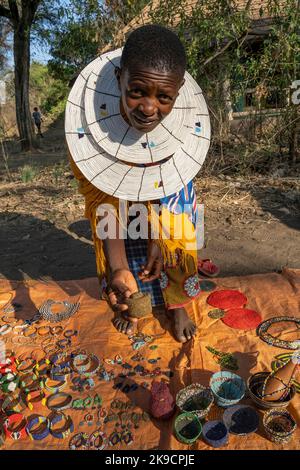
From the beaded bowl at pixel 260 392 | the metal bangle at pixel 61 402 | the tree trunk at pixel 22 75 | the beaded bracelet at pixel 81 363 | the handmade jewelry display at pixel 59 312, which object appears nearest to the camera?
the beaded bowl at pixel 260 392

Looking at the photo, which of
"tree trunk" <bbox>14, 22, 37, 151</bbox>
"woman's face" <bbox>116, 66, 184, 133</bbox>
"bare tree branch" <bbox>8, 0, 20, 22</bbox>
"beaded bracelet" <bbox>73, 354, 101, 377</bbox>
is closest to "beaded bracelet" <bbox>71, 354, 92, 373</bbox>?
"beaded bracelet" <bbox>73, 354, 101, 377</bbox>

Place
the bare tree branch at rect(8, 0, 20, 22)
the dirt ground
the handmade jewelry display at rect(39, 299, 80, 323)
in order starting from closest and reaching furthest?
the handmade jewelry display at rect(39, 299, 80, 323) → the dirt ground → the bare tree branch at rect(8, 0, 20, 22)

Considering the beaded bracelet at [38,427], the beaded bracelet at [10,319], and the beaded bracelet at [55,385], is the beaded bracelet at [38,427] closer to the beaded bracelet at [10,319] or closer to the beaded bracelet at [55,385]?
the beaded bracelet at [55,385]

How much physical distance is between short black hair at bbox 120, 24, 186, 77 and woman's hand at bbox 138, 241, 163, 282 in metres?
0.89

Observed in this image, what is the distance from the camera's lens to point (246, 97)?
504 centimetres

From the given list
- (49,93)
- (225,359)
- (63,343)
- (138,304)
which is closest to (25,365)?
(63,343)

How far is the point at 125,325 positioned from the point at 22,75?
9.61 meters

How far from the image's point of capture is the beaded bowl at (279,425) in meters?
1.42

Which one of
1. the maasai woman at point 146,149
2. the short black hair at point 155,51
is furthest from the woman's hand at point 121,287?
the short black hair at point 155,51

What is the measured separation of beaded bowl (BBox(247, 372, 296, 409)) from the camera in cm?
153

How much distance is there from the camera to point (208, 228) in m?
3.66

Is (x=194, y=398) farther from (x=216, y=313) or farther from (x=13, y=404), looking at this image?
(x=13, y=404)

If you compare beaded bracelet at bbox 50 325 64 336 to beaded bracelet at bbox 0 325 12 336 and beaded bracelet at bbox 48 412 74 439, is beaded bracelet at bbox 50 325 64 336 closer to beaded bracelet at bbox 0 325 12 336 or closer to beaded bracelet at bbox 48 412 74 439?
beaded bracelet at bbox 0 325 12 336

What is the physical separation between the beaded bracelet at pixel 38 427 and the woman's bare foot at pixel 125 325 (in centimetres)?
65
